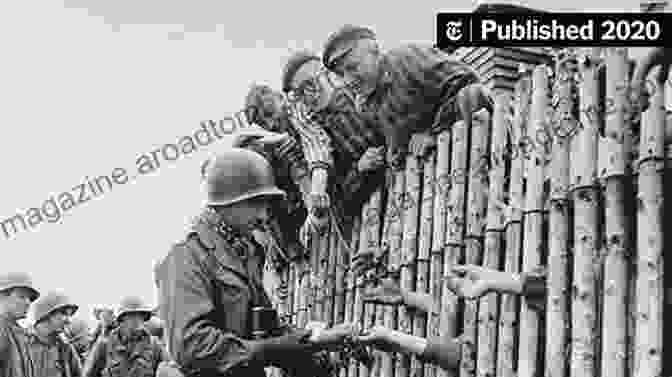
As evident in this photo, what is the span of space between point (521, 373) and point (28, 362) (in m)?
8.32

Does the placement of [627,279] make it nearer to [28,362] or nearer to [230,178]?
[230,178]

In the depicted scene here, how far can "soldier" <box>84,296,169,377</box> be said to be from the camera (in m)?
13.4

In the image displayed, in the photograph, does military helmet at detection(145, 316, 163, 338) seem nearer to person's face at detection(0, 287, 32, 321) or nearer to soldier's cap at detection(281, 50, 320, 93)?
person's face at detection(0, 287, 32, 321)

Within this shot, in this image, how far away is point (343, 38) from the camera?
802cm

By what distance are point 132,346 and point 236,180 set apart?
838cm

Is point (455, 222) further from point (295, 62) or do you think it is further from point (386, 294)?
point (295, 62)

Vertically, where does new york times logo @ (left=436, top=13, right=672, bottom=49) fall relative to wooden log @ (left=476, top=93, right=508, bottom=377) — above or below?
above

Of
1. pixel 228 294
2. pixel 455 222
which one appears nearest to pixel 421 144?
pixel 455 222

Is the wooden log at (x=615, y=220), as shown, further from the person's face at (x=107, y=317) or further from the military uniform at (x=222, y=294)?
the person's face at (x=107, y=317)

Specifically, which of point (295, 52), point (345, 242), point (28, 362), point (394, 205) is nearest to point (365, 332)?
point (394, 205)

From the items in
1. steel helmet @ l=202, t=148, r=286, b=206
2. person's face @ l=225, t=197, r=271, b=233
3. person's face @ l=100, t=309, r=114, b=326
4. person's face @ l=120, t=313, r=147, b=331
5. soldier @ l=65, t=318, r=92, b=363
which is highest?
steel helmet @ l=202, t=148, r=286, b=206

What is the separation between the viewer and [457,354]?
6461 mm

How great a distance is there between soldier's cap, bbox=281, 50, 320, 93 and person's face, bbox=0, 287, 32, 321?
5.24 meters

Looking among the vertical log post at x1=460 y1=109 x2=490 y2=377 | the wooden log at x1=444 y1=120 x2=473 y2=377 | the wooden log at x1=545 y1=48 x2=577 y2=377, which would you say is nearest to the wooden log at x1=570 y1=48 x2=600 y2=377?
the wooden log at x1=545 y1=48 x2=577 y2=377
